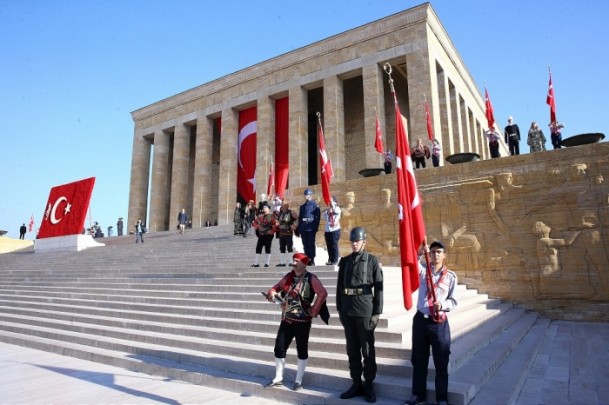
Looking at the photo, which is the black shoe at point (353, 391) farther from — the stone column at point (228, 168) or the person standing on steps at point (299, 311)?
the stone column at point (228, 168)

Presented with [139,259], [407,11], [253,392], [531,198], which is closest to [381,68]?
[407,11]

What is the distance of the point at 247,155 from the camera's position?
24062 millimetres

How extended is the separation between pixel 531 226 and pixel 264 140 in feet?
54.3

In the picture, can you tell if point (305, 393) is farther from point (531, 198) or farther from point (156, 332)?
point (531, 198)

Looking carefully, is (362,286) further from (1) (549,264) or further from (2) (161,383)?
(1) (549,264)

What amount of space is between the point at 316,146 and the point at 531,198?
18332 mm

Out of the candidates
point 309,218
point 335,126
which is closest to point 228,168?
point 335,126

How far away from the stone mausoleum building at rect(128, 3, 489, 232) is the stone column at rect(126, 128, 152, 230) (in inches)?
A: 3.0

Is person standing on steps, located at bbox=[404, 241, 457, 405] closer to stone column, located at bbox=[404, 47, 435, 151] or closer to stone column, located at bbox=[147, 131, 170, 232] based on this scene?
stone column, located at bbox=[404, 47, 435, 151]

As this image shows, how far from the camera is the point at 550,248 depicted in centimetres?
861

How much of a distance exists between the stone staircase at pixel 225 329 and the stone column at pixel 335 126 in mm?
9006

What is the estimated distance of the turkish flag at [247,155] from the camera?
76.7 ft

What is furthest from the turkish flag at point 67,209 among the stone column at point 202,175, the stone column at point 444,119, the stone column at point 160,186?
the stone column at point 444,119

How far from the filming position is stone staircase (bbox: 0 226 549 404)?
4.27 m
